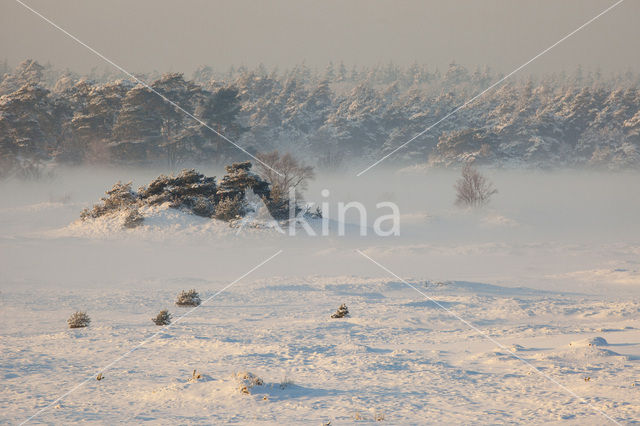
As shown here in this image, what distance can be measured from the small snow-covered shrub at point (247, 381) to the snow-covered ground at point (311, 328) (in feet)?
0.15

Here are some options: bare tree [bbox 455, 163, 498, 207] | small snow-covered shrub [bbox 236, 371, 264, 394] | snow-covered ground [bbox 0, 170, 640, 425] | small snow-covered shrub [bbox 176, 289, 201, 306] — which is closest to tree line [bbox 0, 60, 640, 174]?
bare tree [bbox 455, 163, 498, 207]

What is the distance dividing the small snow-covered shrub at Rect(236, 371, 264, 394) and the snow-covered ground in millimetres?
45

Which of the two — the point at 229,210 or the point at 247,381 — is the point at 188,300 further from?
the point at 229,210

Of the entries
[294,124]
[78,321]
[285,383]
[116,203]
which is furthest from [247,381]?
[294,124]

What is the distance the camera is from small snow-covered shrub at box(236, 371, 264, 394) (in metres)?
8.66

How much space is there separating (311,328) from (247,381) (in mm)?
4291

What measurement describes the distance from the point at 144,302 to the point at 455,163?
191ft

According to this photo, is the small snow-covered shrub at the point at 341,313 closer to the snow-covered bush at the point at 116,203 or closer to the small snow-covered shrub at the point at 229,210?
the small snow-covered shrub at the point at 229,210

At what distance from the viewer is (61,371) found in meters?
9.67

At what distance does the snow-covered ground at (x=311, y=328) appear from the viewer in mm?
8305

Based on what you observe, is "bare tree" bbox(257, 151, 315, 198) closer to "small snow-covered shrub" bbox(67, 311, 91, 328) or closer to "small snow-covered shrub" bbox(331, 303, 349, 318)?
"small snow-covered shrub" bbox(331, 303, 349, 318)

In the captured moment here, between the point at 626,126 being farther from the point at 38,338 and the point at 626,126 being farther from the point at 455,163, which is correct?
the point at 38,338

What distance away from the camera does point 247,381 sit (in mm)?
8922

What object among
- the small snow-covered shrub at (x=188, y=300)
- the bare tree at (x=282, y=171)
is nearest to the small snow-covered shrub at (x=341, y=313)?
the small snow-covered shrub at (x=188, y=300)
